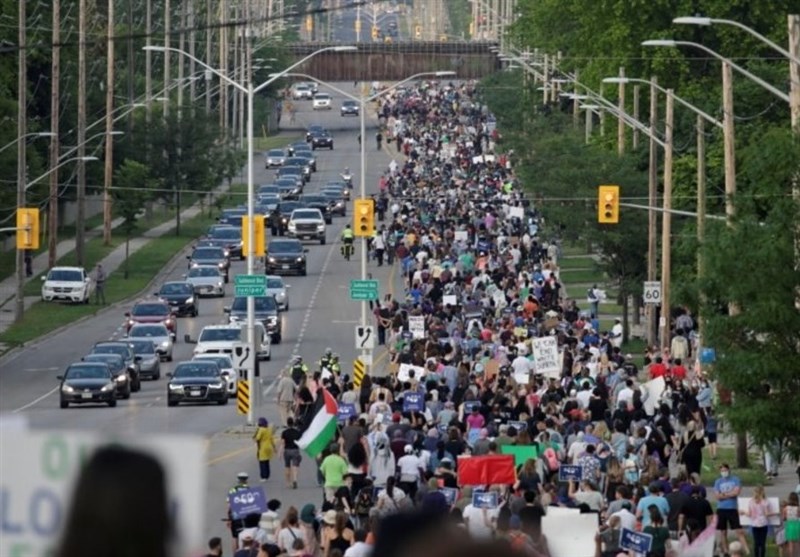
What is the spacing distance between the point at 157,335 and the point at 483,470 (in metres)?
35.1

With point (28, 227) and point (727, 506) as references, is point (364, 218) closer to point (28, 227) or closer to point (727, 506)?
point (28, 227)

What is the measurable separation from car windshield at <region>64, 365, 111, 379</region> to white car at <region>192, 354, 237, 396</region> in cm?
246

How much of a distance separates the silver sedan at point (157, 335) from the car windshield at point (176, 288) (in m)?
10.7

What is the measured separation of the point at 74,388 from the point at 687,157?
90.5 feet

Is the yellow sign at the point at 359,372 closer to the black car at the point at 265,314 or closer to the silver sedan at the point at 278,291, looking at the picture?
the black car at the point at 265,314

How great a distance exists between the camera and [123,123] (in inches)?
3952

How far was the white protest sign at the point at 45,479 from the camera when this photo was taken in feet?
15.9

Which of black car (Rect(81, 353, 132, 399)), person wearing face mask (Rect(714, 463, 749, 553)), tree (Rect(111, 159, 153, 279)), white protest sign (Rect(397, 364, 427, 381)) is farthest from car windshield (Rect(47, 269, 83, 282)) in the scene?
person wearing face mask (Rect(714, 463, 749, 553))

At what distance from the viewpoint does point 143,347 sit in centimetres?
5903

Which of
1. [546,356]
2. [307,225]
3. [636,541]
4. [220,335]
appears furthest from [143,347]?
[307,225]

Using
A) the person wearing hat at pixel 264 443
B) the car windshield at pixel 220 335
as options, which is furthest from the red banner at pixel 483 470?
the car windshield at pixel 220 335

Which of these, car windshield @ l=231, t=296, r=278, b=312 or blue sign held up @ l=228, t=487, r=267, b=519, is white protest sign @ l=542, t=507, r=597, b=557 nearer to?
blue sign held up @ l=228, t=487, r=267, b=519

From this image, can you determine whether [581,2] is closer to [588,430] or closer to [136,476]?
[588,430]

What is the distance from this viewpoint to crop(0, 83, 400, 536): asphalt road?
127 feet
